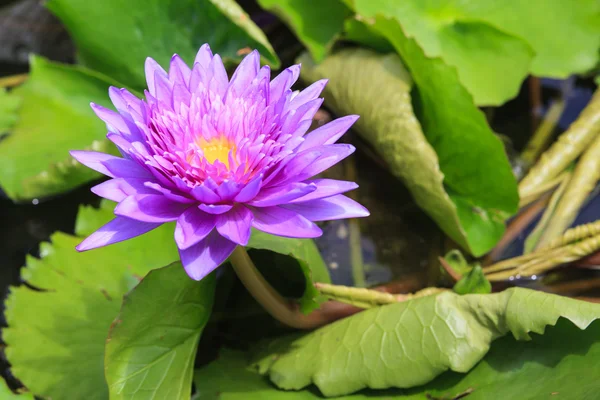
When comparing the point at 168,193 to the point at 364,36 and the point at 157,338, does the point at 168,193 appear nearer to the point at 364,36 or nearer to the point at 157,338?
the point at 157,338

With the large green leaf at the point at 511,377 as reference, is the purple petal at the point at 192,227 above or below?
above

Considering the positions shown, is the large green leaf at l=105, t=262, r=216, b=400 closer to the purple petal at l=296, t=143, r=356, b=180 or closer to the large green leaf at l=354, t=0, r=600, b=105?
the purple petal at l=296, t=143, r=356, b=180

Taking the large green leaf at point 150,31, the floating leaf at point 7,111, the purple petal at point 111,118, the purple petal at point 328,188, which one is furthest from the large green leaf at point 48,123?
the purple petal at point 328,188

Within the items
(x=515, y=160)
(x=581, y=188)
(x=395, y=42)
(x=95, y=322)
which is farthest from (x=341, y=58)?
(x=95, y=322)

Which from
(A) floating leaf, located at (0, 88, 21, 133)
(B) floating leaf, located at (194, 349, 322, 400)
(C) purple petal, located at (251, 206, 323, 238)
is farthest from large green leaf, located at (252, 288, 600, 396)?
(A) floating leaf, located at (0, 88, 21, 133)

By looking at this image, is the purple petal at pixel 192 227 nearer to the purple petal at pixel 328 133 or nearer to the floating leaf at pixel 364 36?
the purple petal at pixel 328 133

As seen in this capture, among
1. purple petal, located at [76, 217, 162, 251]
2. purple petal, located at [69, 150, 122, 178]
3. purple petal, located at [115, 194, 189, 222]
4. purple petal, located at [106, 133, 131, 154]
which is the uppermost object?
purple petal, located at [106, 133, 131, 154]
